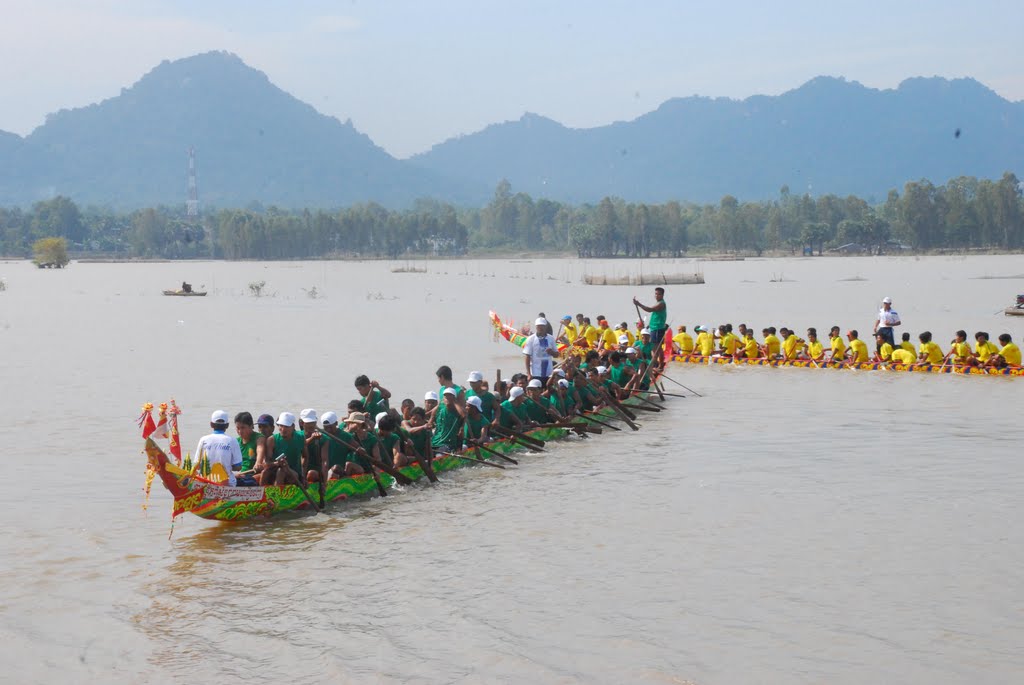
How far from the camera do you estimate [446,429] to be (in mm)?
15242

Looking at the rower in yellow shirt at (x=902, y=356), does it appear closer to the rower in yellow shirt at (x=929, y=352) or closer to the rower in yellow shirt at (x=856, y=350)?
the rower in yellow shirt at (x=929, y=352)

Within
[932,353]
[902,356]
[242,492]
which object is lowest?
[242,492]

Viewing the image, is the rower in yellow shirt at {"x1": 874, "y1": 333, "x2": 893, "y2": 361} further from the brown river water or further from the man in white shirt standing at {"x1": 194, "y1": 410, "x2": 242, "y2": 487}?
the man in white shirt standing at {"x1": 194, "y1": 410, "x2": 242, "y2": 487}

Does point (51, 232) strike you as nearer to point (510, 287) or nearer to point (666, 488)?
point (510, 287)

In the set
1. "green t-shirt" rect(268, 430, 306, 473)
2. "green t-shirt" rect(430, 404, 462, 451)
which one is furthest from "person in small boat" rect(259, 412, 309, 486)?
"green t-shirt" rect(430, 404, 462, 451)

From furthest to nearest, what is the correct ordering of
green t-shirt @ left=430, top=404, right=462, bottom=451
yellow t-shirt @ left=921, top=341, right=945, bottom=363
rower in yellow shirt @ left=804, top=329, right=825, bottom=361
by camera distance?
rower in yellow shirt @ left=804, top=329, right=825, bottom=361 < yellow t-shirt @ left=921, top=341, right=945, bottom=363 < green t-shirt @ left=430, top=404, right=462, bottom=451

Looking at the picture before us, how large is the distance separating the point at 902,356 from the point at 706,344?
202 inches

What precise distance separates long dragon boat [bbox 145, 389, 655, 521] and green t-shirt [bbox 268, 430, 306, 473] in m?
0.31

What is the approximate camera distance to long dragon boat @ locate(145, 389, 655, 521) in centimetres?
1082

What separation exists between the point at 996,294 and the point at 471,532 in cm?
5149

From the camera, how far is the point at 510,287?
248 feet

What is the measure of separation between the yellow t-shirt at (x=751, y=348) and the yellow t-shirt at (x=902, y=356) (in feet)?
11.3

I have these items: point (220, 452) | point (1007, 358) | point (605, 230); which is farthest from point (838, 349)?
point (605, 230)

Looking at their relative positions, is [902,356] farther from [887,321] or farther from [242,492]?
[242,492]
